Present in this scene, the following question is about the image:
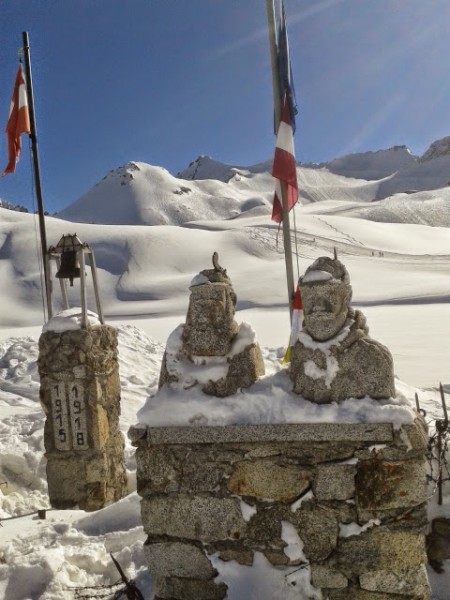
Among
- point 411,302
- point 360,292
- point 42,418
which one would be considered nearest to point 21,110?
point 42,418

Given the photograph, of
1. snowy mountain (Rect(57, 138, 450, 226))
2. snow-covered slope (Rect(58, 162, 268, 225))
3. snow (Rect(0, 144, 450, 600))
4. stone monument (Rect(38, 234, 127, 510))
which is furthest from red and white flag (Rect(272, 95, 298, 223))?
snow-covered slope (Rect(58, 162, 268, 225))

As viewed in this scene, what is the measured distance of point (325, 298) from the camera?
297 centimetres

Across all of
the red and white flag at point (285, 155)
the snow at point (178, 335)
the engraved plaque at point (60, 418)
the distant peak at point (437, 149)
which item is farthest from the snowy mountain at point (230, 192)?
the engraved plaque at point (60, 418)

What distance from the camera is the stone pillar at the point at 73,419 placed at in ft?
19.5

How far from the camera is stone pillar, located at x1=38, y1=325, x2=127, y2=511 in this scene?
593 centimetres

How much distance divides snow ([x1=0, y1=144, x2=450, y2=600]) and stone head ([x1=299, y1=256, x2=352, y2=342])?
25 centimetres

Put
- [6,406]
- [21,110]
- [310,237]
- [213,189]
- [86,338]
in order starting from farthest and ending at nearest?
[213,189] < [310,237] < [6,406] < [21,110] < [86,338]

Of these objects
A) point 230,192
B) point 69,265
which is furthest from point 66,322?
point 230,192

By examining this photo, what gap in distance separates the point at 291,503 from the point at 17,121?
6.72 m

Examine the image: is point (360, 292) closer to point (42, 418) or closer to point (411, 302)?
point (411, 302)

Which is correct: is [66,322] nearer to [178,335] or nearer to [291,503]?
[178,335]

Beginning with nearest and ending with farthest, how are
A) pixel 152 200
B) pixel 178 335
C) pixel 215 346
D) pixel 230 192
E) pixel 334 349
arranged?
pixel 334 349, pixel 215 346, pixel 178 335, pixel 152 200, pixel 230 192

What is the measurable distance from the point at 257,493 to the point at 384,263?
38.5m

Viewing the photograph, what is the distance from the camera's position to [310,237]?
46.3m
